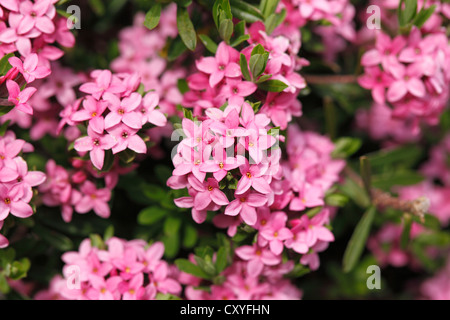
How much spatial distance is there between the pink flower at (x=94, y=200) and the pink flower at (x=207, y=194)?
1.52 feet

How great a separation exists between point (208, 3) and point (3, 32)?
2.49 ft

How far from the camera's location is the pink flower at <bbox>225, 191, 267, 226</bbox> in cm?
158

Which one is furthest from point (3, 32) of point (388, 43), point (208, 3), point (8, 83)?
point (388, 43)

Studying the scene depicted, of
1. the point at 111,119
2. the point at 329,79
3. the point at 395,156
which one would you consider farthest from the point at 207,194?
A: the point at 395,156

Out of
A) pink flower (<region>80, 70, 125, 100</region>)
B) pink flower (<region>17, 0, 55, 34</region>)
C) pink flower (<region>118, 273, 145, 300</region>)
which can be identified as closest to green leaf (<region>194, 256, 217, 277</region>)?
pink flower (<region>118, 273, 145, 300</region>)

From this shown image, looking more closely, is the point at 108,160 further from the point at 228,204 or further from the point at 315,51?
the point at 315,51

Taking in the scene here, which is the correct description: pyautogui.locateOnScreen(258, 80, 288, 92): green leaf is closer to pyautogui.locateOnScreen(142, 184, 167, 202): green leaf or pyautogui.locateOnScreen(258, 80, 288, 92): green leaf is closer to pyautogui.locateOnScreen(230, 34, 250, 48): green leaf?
pyautogui.locateOnScreen(230, 34, 250, 48): green leaf

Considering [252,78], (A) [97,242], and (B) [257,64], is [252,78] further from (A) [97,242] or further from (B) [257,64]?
(A) [97,242]

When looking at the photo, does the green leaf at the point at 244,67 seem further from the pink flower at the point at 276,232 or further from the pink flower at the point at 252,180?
the pink flower at the point at 276,232

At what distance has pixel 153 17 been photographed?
72.4 inches

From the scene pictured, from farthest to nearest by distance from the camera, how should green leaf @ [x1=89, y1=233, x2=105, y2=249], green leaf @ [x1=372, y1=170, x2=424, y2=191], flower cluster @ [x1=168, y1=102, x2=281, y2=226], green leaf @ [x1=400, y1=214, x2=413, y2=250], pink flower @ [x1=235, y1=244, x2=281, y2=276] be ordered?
green leaf @ [x1=372, y1=170, x2=424, y2=191], green leaf @ [x1=400, y1=214, x2=413, y2=250], green leaf @ [x1=89, y1=233, x2=105, y2=249], pink flower @ [x1=235, y1=244, x2=281, y2=276], flower cluster @ [x1=168, y1=102, x2=281, y2=226]

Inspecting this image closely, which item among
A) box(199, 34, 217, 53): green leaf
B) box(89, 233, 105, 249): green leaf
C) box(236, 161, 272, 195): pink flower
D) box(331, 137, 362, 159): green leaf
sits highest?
box(199, 34, 217, 53): green leaf

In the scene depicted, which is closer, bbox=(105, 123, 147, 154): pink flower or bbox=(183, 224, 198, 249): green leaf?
bbox=(105, 123, 147, 154): pink flower

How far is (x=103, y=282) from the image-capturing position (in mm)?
1725
